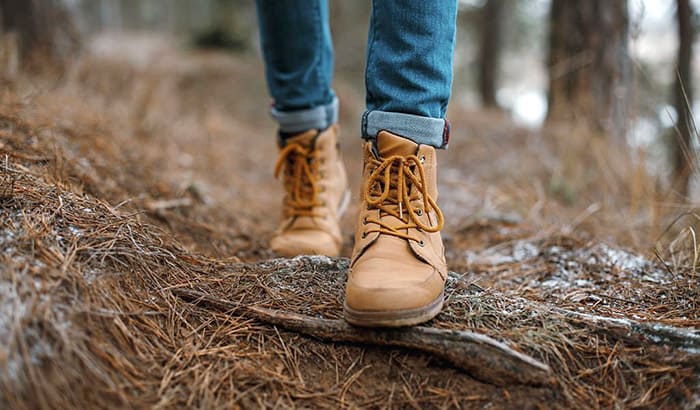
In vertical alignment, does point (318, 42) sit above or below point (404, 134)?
above

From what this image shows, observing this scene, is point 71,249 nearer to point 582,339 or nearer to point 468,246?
point 582,339

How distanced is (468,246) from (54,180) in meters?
1.44

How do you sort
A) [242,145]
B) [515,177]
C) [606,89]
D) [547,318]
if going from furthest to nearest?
[242,145]
[606,89]
[515,177]
[547,318]

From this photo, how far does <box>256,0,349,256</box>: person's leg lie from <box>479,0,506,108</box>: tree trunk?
20.6 ft

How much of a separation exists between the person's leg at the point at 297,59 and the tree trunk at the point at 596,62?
2.30m

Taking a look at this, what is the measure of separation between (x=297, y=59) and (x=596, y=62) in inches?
110

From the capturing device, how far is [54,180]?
4.57ft

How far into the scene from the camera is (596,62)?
3.56 m

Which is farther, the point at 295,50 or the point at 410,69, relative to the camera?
the point at 295,50

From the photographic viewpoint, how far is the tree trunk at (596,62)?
3482 mm

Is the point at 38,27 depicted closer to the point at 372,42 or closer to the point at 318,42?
the point at 318,42

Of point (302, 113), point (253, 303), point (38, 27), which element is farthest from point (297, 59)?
point (38, 27)

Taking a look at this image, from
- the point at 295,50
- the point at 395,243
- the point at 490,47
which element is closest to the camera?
the point at 395,243

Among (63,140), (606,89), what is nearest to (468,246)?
(63,140)
